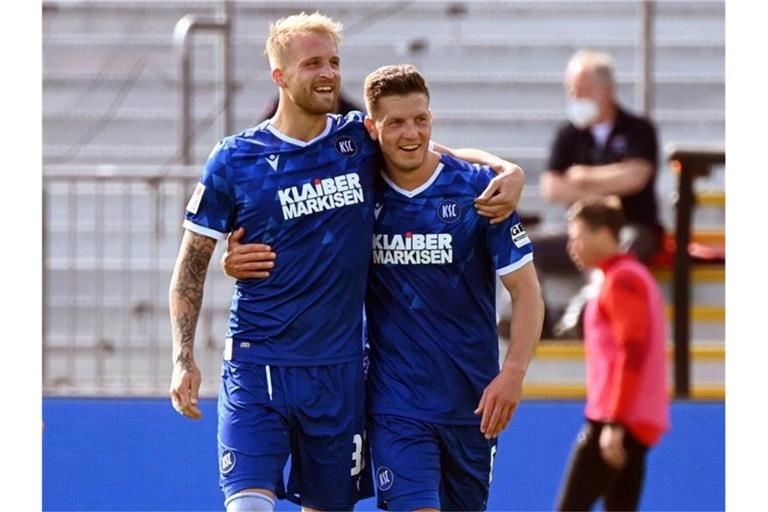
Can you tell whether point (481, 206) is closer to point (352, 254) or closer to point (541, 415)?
point (352, 254)

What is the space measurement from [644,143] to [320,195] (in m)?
3.08

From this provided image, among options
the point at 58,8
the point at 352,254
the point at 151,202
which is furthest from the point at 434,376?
the point at 58,8

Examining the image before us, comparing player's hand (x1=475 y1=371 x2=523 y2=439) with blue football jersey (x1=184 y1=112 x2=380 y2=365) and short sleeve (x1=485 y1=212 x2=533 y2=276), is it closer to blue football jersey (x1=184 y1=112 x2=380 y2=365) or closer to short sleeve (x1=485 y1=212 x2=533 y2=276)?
short sleeve (x1=485 y1=212 x2=533 y2=276)

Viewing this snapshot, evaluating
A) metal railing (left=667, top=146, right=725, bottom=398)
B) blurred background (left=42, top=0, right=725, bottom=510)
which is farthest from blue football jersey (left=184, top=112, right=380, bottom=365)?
metal railing (left=667, top=146, right=725, bottom=398)

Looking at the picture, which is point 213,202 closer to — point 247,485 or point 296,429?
point 296,429

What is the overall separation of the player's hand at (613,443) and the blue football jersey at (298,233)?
2144 millimetres

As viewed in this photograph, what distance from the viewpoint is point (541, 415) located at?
7.21 meters

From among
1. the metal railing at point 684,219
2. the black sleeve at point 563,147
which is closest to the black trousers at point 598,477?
the metal railing at point 684,219

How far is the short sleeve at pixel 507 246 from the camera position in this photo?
4.78 metres

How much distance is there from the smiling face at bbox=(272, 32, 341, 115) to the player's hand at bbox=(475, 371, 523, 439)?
1.05 m

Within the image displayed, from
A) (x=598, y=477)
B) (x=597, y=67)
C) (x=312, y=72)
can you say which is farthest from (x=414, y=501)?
(x=597, y=67)

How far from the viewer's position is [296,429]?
4.84 m

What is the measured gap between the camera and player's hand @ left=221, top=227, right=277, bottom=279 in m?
4.78

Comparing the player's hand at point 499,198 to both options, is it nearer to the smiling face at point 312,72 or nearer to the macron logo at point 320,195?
the macron logo at point 320,195
